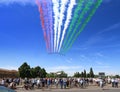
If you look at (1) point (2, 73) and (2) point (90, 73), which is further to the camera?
(2) point (90, 73)

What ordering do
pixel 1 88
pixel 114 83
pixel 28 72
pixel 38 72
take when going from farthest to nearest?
1. pixel 38 72
2. pixel 28 72
3. pixel 114 83
4. pixel 1 88

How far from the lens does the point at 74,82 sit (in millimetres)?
49031

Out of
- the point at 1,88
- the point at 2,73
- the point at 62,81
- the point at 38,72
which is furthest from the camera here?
the point at 38,72

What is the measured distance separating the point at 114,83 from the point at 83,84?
5242 mm

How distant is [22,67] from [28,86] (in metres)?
81.7

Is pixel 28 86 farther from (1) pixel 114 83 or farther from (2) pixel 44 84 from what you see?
(1) pixel 114 83

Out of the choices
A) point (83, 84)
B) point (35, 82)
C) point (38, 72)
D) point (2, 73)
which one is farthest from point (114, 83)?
point (38, 72)

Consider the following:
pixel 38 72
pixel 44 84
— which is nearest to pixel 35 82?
pixel 44 84

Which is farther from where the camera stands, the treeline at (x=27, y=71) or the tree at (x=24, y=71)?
the treeline at (x=27, y=71)

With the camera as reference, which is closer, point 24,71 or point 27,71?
point 24,71

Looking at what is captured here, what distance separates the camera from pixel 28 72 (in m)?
121

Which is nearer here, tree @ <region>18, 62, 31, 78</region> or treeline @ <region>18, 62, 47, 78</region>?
tree @ <region>18, 62, 31, 78</region>

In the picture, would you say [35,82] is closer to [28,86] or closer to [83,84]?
[28,86]

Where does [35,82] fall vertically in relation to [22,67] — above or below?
below
